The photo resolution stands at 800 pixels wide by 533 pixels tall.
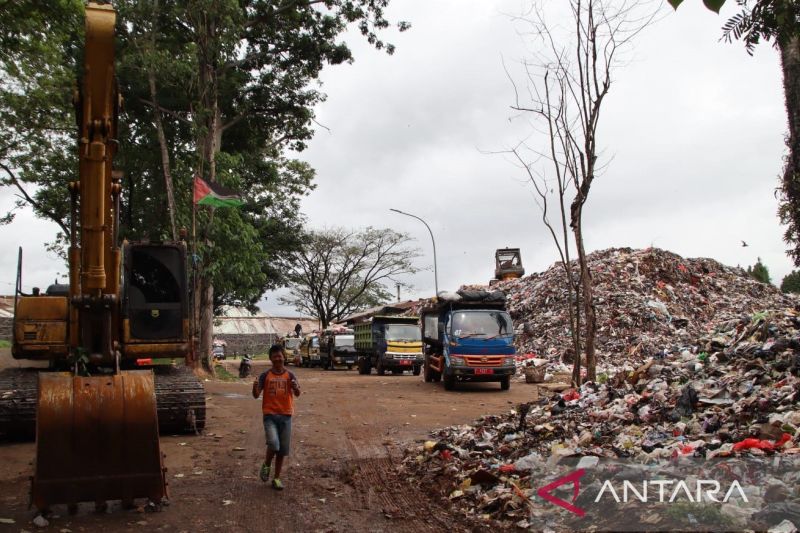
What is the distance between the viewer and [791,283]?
43156 mm

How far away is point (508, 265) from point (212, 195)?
25034 millimetres

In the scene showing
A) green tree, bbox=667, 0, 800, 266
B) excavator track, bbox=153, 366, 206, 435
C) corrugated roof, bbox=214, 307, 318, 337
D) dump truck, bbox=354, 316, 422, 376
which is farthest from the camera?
corrugated roof, bbox=214, 307, 318, 337

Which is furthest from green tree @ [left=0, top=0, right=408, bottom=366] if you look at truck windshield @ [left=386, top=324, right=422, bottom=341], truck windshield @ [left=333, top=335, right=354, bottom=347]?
truck windshield @ [left=333, top=335, right=354, bottom=347]

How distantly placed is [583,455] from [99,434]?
4557mm

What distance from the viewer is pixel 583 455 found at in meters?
6.70

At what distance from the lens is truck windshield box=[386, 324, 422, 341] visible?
88.8 feet

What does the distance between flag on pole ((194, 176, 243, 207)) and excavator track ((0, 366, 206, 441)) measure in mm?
7631

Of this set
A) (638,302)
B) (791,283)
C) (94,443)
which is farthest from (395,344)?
(791,283)

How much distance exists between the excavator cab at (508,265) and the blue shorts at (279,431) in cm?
3266

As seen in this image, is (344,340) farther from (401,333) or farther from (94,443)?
(94,443)

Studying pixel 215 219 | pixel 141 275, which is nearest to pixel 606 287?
pixel 215 219

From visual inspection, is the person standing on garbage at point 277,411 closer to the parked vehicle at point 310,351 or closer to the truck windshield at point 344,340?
the truck windshield at point 344,340

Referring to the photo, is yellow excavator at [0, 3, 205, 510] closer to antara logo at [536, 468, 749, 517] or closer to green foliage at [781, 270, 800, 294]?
antara logo at [536, 468, 749, 517]

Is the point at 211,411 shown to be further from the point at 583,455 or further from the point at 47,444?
the point at 583,455
